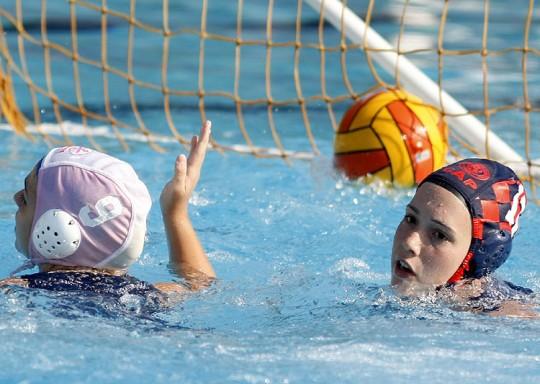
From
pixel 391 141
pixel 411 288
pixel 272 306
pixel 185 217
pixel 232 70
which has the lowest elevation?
pixel 272 306

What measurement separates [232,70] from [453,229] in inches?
179

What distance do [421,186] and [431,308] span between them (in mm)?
357

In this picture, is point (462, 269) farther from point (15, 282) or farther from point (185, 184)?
point (15, 282)

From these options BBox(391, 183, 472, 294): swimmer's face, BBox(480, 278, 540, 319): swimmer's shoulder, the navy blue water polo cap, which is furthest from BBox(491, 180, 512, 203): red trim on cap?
BBox(480, 278, 540, 319): swimmer's shoulder

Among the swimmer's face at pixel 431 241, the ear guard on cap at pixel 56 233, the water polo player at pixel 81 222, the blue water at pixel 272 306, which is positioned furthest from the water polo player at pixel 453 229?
the ear guard on cap at pixel 56 233

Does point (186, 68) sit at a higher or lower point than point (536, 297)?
higher

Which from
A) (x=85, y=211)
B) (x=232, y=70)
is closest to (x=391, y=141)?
(x=85, y=211)

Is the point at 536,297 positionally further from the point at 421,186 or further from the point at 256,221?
the point at 256,221

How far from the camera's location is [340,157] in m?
4.83

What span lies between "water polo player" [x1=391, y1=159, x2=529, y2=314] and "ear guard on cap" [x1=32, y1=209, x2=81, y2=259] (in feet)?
2.98

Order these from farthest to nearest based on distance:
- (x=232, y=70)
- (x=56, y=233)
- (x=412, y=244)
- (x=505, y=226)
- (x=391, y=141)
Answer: (x=232, y=70)
(x=391, y=141)
(x=505, y=226)
(x=412, y=244)
(x=56, y=233)

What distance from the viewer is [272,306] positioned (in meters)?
3.32

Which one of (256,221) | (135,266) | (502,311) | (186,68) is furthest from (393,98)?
(186,68)

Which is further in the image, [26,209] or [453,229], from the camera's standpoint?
[453,229]
